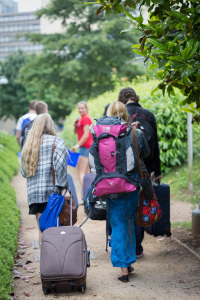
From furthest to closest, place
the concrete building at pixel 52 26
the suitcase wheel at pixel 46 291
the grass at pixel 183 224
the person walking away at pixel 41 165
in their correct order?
the concrete building at pixel 52 26
the grass at pixel 183 224
the person walking away at pixel 41 165
the suitcase wheel at pixel 46 291

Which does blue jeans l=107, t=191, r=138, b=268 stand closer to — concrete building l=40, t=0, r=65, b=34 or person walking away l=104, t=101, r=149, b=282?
person walking away l=104, t=101, r=149, b=282

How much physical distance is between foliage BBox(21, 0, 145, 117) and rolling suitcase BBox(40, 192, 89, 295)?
21846 mm

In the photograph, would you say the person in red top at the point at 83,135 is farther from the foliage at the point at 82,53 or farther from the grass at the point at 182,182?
the foliage at the point at 82,53

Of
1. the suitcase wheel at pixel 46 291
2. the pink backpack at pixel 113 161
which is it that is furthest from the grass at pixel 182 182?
the suitcase wheel at pixel 46 291

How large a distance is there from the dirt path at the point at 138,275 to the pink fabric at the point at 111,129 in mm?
1561

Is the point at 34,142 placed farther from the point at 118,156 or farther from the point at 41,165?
the point at 118,156

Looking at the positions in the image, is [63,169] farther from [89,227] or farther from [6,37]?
[6,37]

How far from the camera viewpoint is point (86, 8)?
89.8ft

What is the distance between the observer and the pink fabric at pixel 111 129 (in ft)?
15.5

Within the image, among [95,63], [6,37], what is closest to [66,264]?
[95,63]

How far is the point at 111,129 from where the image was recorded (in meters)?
4.75

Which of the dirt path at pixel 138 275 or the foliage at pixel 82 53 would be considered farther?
the foliage at pixel 82 53

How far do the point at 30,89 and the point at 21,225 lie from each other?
5300cm

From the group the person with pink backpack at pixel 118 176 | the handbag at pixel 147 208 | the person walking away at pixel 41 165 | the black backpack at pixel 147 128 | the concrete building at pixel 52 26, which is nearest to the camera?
the person with pink backpack at pixel 118 176
